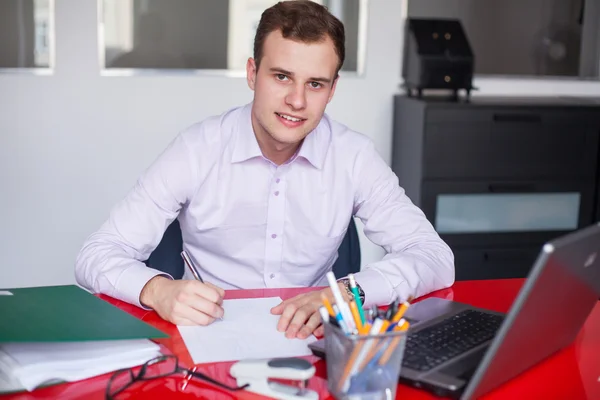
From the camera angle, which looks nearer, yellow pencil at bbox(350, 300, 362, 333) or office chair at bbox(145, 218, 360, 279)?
yellow pencil at bbox(350, 300, 362, 333)

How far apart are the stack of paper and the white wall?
91.2 inches

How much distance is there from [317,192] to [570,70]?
7.87 feet

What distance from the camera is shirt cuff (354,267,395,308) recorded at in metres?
1.59

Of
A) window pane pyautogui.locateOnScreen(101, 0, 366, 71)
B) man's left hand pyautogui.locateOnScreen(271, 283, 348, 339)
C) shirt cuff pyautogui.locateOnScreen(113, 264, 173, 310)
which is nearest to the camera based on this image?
man's left hand pyautogui.locateOnScreen(271, 283, 348, 339)

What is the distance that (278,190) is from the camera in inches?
79.2

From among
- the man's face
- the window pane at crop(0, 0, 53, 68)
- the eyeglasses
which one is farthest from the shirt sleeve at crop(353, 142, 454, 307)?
the window pane at crop(0, 0, 53, 68)

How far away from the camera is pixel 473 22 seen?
3750 millimetres

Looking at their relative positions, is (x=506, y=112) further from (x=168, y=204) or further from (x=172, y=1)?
(x=168, y=204)

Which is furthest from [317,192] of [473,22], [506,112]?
[473,22]

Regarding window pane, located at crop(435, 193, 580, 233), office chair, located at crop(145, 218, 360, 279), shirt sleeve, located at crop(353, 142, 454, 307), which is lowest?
window pane, located at crop(435, 193, 580, 233)

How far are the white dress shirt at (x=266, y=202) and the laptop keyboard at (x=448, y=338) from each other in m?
0.47

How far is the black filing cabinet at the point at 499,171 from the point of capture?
11.2 feet

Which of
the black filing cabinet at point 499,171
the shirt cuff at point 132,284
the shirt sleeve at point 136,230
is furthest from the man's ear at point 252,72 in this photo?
the black filing cabinet at point 499,171

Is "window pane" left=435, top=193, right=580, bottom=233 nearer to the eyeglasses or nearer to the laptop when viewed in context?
the laptop
